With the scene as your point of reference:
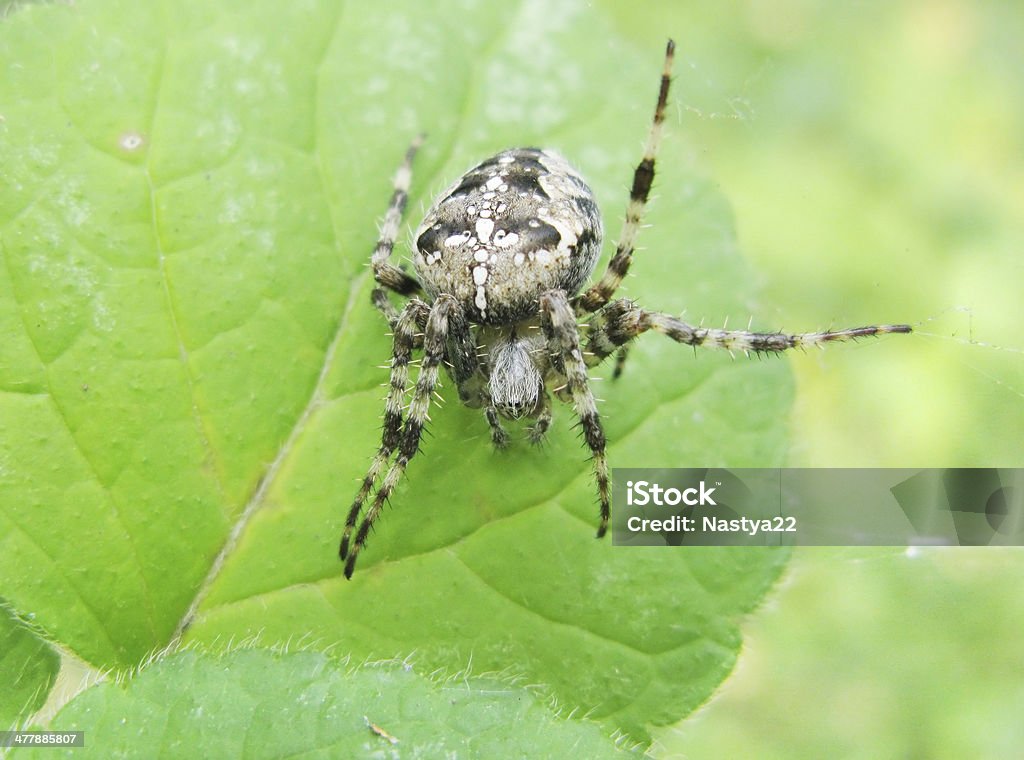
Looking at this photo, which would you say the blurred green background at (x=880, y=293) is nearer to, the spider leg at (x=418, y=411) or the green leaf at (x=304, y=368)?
the green leaf at (x=304, y=368)

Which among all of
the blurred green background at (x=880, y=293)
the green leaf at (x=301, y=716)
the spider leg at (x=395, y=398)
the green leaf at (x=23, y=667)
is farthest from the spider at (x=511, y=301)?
the green leaf at (x=23, y=667)

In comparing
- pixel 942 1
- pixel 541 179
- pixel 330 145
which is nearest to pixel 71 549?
pixel 330 145

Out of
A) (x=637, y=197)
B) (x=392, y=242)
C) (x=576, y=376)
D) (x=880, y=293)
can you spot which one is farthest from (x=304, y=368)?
(x=880, y=293)

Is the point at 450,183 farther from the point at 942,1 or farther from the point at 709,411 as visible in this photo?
the point at 942,1

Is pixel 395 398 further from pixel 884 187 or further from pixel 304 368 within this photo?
pixel 884 187

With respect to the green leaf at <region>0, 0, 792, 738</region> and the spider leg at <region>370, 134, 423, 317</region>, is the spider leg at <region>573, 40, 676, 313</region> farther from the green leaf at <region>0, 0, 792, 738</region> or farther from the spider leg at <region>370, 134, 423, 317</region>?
the spider leg at <region>370, 134, 423, 317</region>

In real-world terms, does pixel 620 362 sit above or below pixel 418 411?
above
